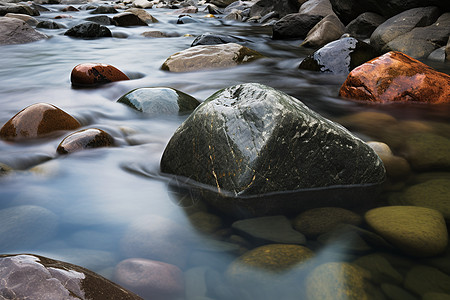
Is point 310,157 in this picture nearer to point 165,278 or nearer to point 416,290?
point 416,290

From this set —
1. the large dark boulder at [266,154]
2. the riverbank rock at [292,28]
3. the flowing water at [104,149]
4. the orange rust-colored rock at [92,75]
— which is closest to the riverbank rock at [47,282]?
the flowing water at [104,149]

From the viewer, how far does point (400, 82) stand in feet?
15.9

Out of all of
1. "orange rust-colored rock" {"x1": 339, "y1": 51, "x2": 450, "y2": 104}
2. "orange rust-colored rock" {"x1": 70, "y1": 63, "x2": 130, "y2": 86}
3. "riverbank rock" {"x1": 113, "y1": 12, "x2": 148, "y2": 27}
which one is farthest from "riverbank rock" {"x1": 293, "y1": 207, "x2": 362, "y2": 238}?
"riverbank rock" {"x1": 113, "y1": 12, "x2": 148, "y2": 27}

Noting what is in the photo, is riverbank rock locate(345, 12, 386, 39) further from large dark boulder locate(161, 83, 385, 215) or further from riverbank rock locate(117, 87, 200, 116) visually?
large dark boulder locate(161, 83, 385, 215)

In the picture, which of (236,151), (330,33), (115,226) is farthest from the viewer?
(330,33)

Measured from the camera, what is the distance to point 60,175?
2967mm

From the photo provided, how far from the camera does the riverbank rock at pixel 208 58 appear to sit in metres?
7.00

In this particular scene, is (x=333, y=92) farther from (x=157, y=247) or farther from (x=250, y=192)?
(x=157, y=247)

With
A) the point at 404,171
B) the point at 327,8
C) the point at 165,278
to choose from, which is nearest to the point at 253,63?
the point at 404,171

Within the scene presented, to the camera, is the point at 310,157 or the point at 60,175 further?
the point at 60,175

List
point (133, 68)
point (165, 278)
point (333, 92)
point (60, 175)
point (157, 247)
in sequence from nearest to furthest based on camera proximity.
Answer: point (165, 278)
point (157, 247)
point (60, 175)
point (333, 92)
point (133, 68)

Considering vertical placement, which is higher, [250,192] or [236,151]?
[236,151]

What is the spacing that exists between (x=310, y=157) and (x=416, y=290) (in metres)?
1.03

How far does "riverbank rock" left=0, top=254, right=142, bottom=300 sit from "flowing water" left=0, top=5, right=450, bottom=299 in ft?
1.59
